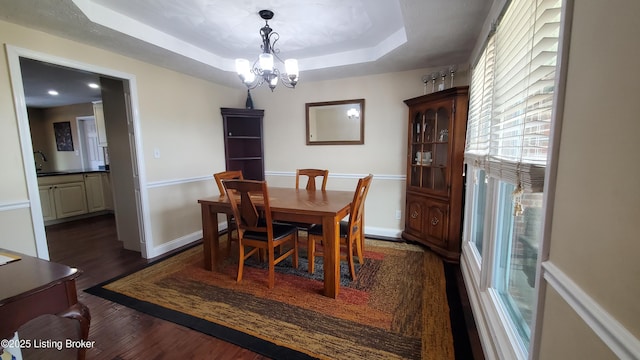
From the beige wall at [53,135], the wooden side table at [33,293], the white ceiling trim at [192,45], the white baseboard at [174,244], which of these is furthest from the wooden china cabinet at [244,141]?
the beige wall at [53,135]

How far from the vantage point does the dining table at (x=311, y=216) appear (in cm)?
204

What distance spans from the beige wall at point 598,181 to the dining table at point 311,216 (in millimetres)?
1364

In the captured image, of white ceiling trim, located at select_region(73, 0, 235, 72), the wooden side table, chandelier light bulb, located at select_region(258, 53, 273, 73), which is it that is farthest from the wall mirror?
the wooden side table

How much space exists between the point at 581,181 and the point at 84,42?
3.47m

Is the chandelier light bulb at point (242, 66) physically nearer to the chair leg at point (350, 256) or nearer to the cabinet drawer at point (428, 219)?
the chair leg at point (350, 256)

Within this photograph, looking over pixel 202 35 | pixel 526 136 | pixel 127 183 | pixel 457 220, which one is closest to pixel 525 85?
pixel 526 136

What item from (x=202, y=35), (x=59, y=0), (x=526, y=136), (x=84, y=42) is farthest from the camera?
(x=202, y=35)

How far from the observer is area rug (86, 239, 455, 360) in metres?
1.59

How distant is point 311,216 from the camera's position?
81.8 inches

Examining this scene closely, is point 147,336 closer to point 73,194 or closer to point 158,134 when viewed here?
point 158,134

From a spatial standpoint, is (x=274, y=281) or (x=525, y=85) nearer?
(x=525, y=85)

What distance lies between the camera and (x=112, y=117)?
2984mm

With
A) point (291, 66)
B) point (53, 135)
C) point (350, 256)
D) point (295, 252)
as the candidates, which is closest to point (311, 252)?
point (295, 252)

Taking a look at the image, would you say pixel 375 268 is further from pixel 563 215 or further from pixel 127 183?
pixel 127 183
